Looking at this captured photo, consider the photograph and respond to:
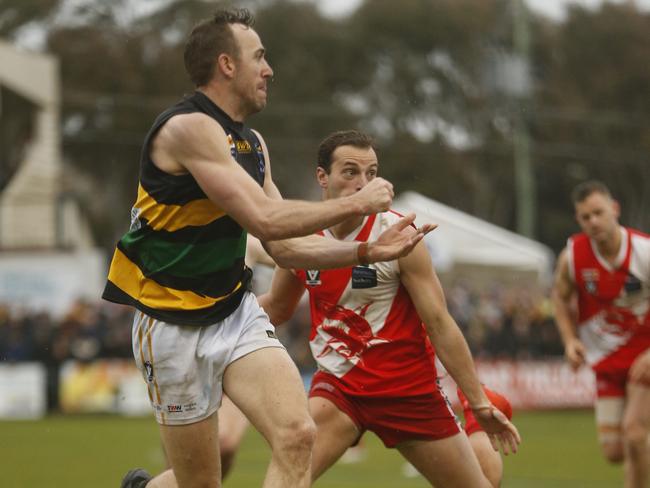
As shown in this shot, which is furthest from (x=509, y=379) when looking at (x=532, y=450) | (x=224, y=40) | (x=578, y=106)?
(x=578, y=106)

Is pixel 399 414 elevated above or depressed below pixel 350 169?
below

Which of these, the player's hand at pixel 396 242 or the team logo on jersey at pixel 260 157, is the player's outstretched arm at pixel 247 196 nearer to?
the player's hand at pixel 396 242

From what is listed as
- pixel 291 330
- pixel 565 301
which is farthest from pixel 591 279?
pixel 291 330

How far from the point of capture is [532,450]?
15.1 m

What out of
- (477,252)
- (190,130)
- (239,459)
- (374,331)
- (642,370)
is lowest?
(239,459)

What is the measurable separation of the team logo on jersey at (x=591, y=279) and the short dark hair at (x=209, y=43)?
4711mm

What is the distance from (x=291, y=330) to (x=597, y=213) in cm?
1327

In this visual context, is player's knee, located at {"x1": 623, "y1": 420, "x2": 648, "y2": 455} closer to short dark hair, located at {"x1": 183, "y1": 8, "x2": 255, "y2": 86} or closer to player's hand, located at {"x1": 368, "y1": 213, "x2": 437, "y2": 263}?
player's hand, located at {"x1": 368, "y1": 213, "x2": 437, "y2": 263}

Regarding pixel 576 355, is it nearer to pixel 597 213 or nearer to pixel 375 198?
pixel 597 213

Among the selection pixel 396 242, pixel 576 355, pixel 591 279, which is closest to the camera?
Answer: pixel 396 242

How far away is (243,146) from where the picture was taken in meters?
5.82

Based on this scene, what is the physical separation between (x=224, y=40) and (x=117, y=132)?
33.0 meters

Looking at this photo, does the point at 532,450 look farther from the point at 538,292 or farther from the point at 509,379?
the point at 538,292

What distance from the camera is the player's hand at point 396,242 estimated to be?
18.1 ft
